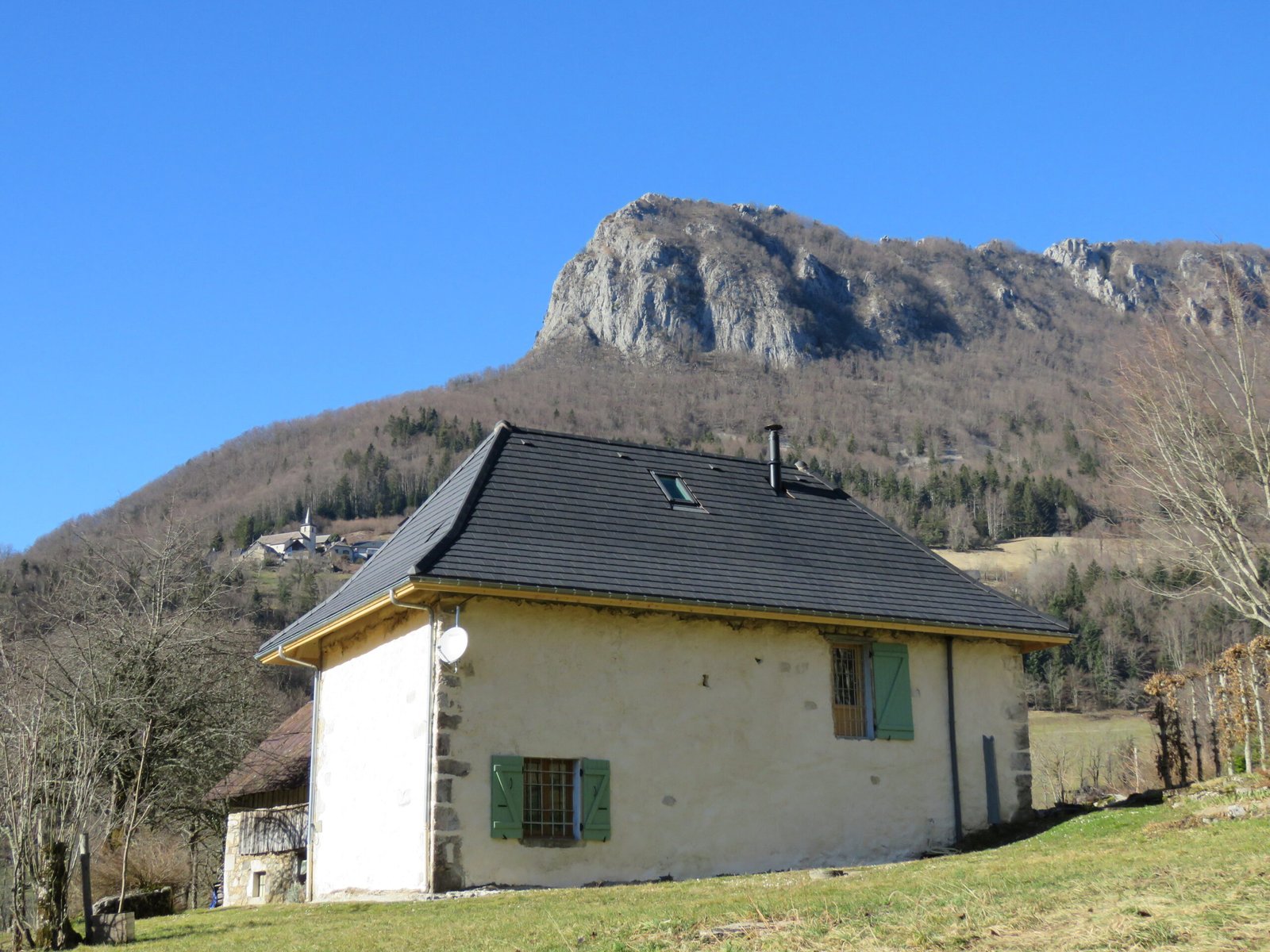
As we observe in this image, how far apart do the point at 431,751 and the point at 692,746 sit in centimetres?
360

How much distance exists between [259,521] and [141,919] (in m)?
94.6

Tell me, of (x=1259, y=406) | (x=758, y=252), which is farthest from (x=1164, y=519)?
(x=758, y=252)

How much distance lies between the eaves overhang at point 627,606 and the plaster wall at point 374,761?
52 cm

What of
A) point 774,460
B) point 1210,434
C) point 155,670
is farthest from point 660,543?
point 155,670

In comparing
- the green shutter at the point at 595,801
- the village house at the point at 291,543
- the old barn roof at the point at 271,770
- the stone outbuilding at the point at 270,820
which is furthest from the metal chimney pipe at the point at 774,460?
the village house at the point at 291,543

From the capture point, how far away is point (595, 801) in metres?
15.7

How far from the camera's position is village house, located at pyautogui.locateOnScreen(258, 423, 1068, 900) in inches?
605

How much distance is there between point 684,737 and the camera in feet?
54.4

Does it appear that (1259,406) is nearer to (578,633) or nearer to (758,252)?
(578,633)

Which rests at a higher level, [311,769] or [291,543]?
[291,543]

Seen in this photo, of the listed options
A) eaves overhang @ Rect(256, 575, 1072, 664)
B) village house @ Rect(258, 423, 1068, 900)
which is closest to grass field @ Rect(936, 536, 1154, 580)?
eaves overhang @ Rect(256, 575, 1072, 664)

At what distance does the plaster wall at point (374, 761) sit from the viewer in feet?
50.7

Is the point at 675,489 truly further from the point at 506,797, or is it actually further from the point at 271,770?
the point at 271,770

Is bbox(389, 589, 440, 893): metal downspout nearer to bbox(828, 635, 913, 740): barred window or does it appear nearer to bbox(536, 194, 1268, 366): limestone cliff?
bbox(828, 635, 913, 740): barred window
